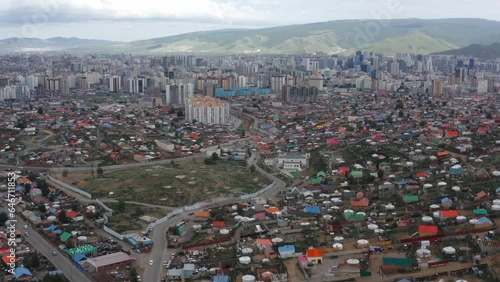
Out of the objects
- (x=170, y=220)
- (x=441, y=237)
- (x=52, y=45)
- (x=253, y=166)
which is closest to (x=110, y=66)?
(x=52, y=45)

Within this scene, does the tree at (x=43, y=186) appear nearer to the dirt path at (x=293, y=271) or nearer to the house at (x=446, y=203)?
the dirt path at (x=293, y=271)

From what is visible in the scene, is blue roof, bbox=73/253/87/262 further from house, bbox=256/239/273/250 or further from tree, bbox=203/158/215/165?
tree, bbox=203/158/215/165

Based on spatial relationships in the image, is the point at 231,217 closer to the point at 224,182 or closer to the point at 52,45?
the point at 224,182

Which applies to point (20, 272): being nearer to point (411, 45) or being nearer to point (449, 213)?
point (449, 213)

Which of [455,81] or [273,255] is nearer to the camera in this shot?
[273,255]

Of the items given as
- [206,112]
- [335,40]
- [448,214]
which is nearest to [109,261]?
[448,214]

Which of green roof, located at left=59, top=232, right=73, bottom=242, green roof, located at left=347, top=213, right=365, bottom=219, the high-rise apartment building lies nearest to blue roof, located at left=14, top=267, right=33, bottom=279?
green roof, located at left=59, top=232, right=73, bottom=242

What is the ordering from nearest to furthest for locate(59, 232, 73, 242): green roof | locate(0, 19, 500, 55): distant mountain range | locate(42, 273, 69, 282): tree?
locate(42, 273, 69, 282): tree < locate(59, 232, 73, 242): green roof < locate(0, 19, 500, 55): distant mountain range
